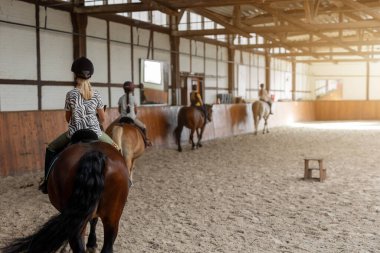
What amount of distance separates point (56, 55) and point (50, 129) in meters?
3.37

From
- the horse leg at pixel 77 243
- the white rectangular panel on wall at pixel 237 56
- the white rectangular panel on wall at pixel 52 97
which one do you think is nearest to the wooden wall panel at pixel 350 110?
the white rectangular panel on wall at pixel 237 56

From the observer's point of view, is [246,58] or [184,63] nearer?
[184,63]

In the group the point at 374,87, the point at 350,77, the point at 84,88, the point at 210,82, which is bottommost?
the point at 84,88

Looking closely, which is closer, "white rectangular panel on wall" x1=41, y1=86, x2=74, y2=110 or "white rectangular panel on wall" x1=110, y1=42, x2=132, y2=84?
"white rectangular panel on wall" x1=41, y1=86, x2=74, y2=110

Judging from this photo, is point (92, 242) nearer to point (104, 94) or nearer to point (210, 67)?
point (104, 94)

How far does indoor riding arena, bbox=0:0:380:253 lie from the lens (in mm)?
3723

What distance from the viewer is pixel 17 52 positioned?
10547mm

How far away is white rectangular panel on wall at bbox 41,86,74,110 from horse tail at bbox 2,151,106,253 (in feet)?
28.6

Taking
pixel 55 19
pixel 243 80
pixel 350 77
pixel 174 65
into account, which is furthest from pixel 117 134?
pixel 350 77

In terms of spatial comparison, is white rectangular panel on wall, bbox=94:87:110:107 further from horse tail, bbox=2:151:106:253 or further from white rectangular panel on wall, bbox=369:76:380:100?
white rectangular panel on wall, bbox=369:76:380:100

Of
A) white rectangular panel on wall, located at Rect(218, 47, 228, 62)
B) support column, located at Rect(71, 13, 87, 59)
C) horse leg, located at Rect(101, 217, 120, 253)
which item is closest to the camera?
horse leg, located at Rect(101, 217, 120, 253)

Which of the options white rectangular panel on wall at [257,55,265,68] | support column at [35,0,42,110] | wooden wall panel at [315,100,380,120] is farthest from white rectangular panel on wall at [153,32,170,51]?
wooden wall panel at [315,100,380,120]

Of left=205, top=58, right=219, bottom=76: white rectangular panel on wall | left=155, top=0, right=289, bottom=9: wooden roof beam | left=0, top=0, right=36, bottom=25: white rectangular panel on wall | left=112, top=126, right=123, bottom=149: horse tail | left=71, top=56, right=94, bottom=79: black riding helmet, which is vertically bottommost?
left=112, top=126, right=123, bottom=149: horse tail

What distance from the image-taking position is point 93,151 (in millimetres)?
3389
